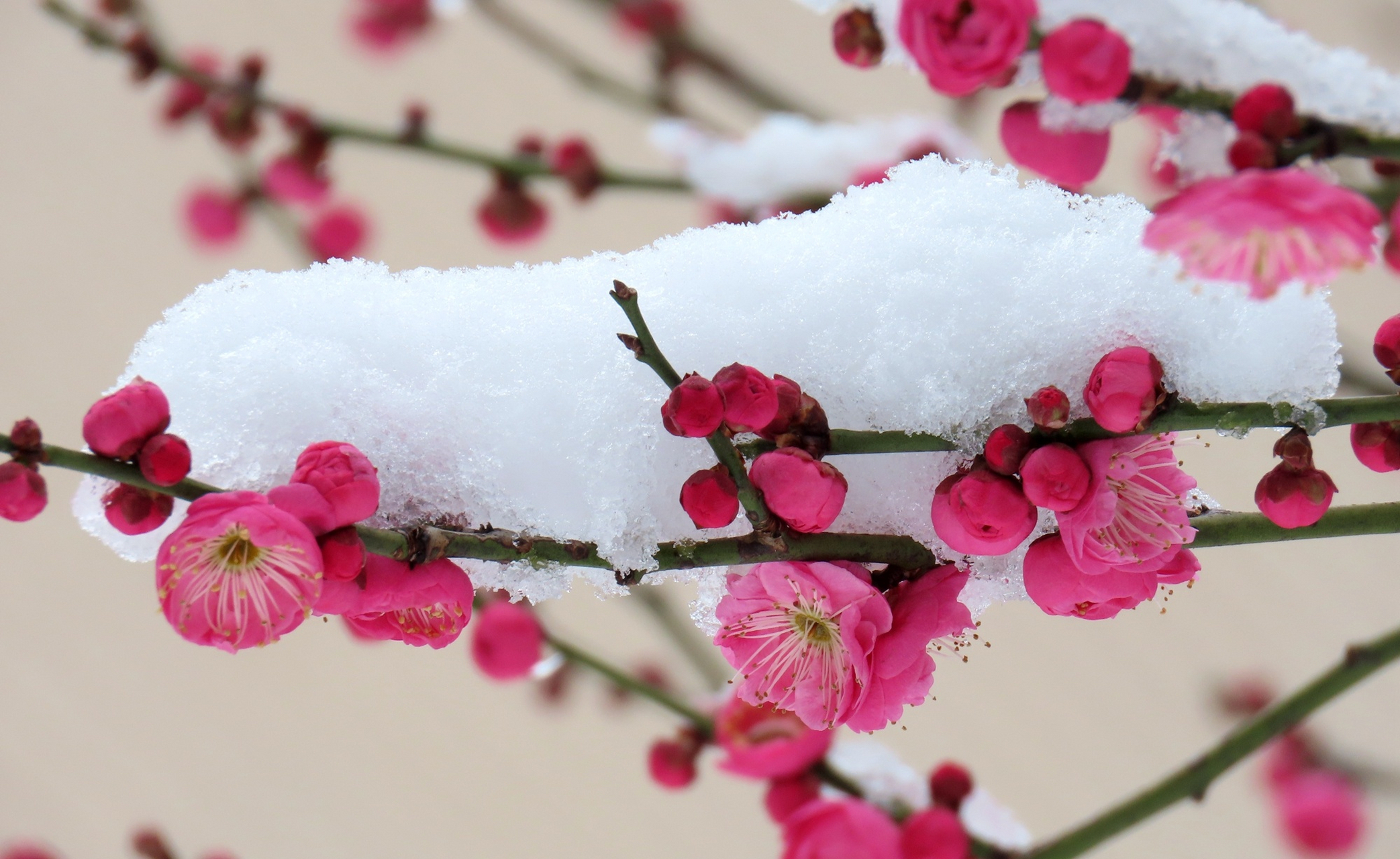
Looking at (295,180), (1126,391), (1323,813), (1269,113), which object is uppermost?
(295,180)

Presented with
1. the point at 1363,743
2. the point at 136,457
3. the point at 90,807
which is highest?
the point at 1363,743

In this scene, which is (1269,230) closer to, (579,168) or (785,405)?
(785,405)

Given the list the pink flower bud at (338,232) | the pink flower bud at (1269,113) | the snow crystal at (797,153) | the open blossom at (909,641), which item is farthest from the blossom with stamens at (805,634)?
the pink flower bud at (338,232)

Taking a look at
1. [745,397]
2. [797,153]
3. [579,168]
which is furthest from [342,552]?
[797,153]

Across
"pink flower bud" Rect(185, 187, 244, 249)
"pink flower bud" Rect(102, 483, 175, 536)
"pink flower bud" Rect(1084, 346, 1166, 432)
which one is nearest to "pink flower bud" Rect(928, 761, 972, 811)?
"pink flower bud" Rect(1084, 346, 1166, 432)

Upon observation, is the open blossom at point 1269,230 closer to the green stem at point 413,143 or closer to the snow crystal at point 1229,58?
the snow crystal at point 1229,58

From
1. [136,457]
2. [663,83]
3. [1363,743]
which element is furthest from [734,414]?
[1363,743]

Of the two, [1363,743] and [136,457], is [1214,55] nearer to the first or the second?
[136,457]

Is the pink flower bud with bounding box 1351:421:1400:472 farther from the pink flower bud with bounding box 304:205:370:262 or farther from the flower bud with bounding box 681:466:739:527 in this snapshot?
the pink flower bud with bounding box 304:205:370:262
